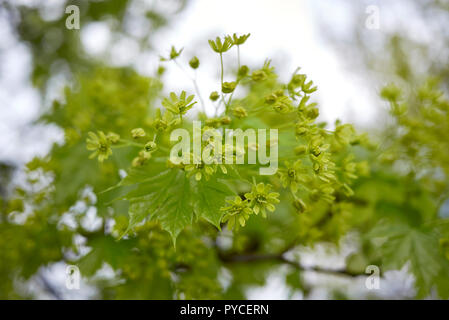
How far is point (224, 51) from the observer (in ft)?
3.00

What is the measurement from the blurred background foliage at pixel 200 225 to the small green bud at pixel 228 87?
0.39 ft

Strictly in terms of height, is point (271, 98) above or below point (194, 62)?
below

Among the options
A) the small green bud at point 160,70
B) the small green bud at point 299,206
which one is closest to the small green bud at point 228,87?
the small green bud at point 299,206

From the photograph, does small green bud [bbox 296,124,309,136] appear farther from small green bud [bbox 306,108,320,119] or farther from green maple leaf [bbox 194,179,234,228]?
green maple leaf [bbox 194,179,234,228]

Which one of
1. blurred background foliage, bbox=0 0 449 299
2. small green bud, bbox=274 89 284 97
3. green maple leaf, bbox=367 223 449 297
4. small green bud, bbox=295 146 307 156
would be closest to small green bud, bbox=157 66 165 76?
blurred background foliage, bbox=0 0 449 299

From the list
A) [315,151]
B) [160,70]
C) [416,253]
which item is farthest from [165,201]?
[416,253]

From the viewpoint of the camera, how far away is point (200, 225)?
41.7 inches

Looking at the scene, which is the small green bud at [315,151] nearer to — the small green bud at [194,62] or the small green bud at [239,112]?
the small green bud at [239,112]

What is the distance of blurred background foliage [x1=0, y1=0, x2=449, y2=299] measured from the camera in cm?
106

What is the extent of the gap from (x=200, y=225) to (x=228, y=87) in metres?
0.41

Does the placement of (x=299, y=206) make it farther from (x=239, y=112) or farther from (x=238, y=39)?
(x=238, y=39)

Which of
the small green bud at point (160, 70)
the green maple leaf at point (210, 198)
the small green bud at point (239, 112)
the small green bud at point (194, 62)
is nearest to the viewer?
the green maple leaf at point (210, 198)

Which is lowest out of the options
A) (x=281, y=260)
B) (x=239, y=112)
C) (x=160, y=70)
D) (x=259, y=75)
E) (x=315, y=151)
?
(x=281, y=260)

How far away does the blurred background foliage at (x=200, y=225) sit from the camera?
41.7 inches
